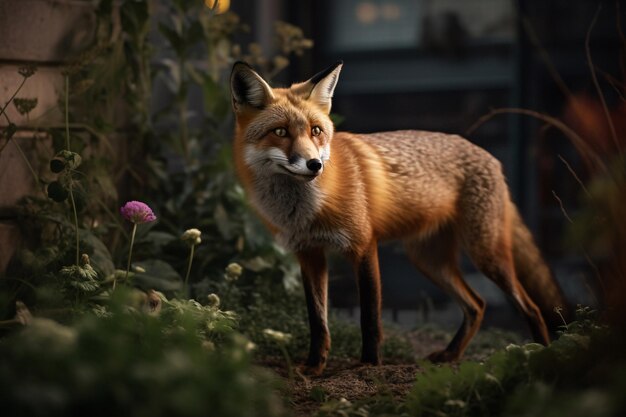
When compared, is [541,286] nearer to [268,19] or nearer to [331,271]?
[331,271]

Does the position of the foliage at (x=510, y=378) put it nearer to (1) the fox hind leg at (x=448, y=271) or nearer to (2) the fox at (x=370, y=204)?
(2) the fox at (x=370, y=204)

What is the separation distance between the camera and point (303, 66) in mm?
7023

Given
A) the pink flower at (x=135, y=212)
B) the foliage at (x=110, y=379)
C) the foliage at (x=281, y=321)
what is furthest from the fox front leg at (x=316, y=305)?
the foliage at (x=110, y=379)

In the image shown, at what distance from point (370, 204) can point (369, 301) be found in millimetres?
422

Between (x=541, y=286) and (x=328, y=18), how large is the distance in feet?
11.3

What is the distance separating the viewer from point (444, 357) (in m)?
4.29

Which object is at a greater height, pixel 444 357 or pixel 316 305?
pixel 316 305

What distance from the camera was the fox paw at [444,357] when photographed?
4.27m

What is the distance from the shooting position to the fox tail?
4.29 metres

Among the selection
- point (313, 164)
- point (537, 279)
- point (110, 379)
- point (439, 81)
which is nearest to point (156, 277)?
point (313, 164)

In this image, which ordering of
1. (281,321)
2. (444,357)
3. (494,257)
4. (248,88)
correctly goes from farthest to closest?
(281,321), (444,357), (494,257), (248,88)

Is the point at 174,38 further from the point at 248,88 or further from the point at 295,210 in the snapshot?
the point at 295,210

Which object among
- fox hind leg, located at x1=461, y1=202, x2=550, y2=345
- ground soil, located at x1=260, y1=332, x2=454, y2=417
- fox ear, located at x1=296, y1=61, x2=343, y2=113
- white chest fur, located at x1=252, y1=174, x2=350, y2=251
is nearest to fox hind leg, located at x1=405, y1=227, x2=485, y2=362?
fox hind leg, located at x1=461, y1=202, x2=550, y2=345

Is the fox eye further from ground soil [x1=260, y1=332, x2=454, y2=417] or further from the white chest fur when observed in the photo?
ground soil [x1=260, y1=332, x2=454, y2=417]
